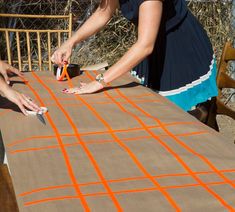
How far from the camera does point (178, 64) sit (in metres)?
2.03

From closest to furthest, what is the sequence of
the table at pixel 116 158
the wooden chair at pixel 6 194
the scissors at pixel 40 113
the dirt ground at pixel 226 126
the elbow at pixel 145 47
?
the table at pixel 116 158
the wooden chair at pixel 6 194
the scissors at pixel 40 113
the elbow at pixel 145 47
the dirt ground at pixel 226 126

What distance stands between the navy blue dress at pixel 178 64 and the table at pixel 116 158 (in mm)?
335

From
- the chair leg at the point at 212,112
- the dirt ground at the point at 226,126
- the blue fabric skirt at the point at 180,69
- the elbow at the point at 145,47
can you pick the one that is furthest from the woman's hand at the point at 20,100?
the dirt ground at the point at 226,126

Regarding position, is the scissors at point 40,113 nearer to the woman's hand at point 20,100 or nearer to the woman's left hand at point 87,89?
the woman's hand at point 20,100

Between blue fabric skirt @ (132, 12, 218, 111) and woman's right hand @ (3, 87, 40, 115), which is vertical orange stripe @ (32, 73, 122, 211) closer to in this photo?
woman's right hand @ (3, 87, 40, 115)

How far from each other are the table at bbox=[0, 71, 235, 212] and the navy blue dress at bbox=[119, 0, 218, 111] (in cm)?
34

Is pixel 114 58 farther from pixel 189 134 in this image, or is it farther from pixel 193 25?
pixel 189 134

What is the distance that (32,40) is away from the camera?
4812mm

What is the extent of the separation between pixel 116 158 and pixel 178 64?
3.04 feet

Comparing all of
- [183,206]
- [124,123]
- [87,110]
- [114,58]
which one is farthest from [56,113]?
[114,58]

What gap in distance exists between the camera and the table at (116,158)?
3.33 feet

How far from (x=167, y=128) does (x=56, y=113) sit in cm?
39

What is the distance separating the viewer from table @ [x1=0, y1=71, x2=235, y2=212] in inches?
39.9

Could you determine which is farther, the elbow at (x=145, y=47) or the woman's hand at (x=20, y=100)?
the elbow at (x=145, y=47)
